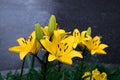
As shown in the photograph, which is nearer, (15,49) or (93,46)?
(15,49)

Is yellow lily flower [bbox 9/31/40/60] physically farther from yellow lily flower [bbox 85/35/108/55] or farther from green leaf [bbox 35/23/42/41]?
yellow lily flower [bbox 85/35/108/55]

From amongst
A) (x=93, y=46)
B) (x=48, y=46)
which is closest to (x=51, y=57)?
(x=48, y=46)

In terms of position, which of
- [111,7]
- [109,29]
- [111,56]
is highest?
[111,7]

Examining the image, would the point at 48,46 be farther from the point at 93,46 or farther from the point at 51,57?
the point at 93,46

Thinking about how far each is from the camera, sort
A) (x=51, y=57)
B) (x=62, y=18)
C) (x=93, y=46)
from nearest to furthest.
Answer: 1. (x=51, y=57)
2. (x=93, y=46)
3. (x=62, y=18)

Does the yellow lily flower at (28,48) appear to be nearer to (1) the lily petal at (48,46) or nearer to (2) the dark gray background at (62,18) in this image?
(1) the lily petal at (48,46)

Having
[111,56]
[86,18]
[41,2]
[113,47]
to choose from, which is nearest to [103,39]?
[113,47]

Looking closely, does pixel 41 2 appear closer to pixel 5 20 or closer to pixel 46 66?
pixel 5 20
